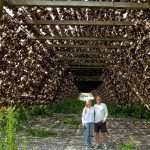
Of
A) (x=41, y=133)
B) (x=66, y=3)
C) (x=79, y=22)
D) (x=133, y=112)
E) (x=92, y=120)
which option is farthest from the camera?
(x=133, y=112)

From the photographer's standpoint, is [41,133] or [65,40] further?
[65,40]

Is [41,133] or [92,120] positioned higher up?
[92,120]

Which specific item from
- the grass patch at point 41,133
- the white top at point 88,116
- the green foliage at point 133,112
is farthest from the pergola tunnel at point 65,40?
the grass patch at point 41,133

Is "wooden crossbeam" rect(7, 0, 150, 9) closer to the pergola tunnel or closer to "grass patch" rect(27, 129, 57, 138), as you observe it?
the pergola tunnel

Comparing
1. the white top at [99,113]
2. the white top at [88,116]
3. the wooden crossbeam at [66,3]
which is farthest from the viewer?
the white top at [99,113]

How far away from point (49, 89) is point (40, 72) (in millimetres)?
6130

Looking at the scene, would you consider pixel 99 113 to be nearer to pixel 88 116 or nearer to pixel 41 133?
pixel 88 116

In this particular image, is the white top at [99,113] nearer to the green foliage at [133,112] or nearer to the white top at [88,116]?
the white top at [88,116]

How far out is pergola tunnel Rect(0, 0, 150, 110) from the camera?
1367 centimetres

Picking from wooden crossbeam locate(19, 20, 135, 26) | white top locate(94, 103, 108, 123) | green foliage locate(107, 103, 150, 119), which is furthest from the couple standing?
green foliage locate(107, 103, 150, 119)

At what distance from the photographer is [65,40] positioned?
19656 millimetres

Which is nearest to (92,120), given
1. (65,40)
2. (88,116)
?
(88,116)

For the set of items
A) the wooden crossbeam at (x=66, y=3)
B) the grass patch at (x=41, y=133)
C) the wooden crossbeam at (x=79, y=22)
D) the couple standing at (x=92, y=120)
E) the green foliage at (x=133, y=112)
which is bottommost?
the grass patch at (x=41, y=133)

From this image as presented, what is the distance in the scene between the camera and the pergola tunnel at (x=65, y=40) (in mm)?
13672
